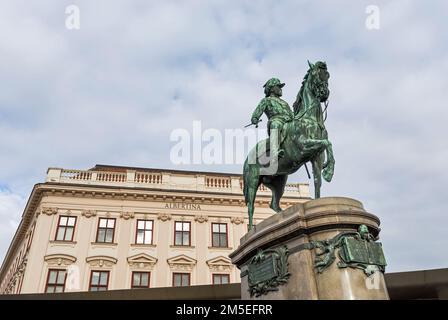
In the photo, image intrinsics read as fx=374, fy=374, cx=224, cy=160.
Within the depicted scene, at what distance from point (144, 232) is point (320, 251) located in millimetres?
24684

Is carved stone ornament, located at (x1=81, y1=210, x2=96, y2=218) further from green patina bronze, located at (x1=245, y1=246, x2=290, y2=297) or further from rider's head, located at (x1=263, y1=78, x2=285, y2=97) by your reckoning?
green patina bronze, located at (x1=245, y1=246, x2=290, y2=297)

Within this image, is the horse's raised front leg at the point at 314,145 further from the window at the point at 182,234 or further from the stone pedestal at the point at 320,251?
the window at the point at 182,234

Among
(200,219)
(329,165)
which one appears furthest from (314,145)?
(200,219)

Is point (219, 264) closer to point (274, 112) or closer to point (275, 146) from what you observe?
point (274, 112)

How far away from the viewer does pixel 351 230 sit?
527 cm

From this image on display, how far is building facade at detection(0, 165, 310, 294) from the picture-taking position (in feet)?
85.3

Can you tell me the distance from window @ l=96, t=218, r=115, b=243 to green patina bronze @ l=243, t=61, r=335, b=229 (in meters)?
22.1

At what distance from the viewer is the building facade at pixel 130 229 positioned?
85.3 feet

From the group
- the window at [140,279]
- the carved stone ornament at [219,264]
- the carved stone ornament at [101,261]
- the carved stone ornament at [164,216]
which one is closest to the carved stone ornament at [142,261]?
the window at [140,279]

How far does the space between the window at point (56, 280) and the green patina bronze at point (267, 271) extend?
75.3 feet


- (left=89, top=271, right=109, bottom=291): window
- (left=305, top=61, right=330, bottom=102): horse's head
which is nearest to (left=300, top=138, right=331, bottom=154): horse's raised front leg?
(left=305, top=61, right=330, bottom=102): horse's head
